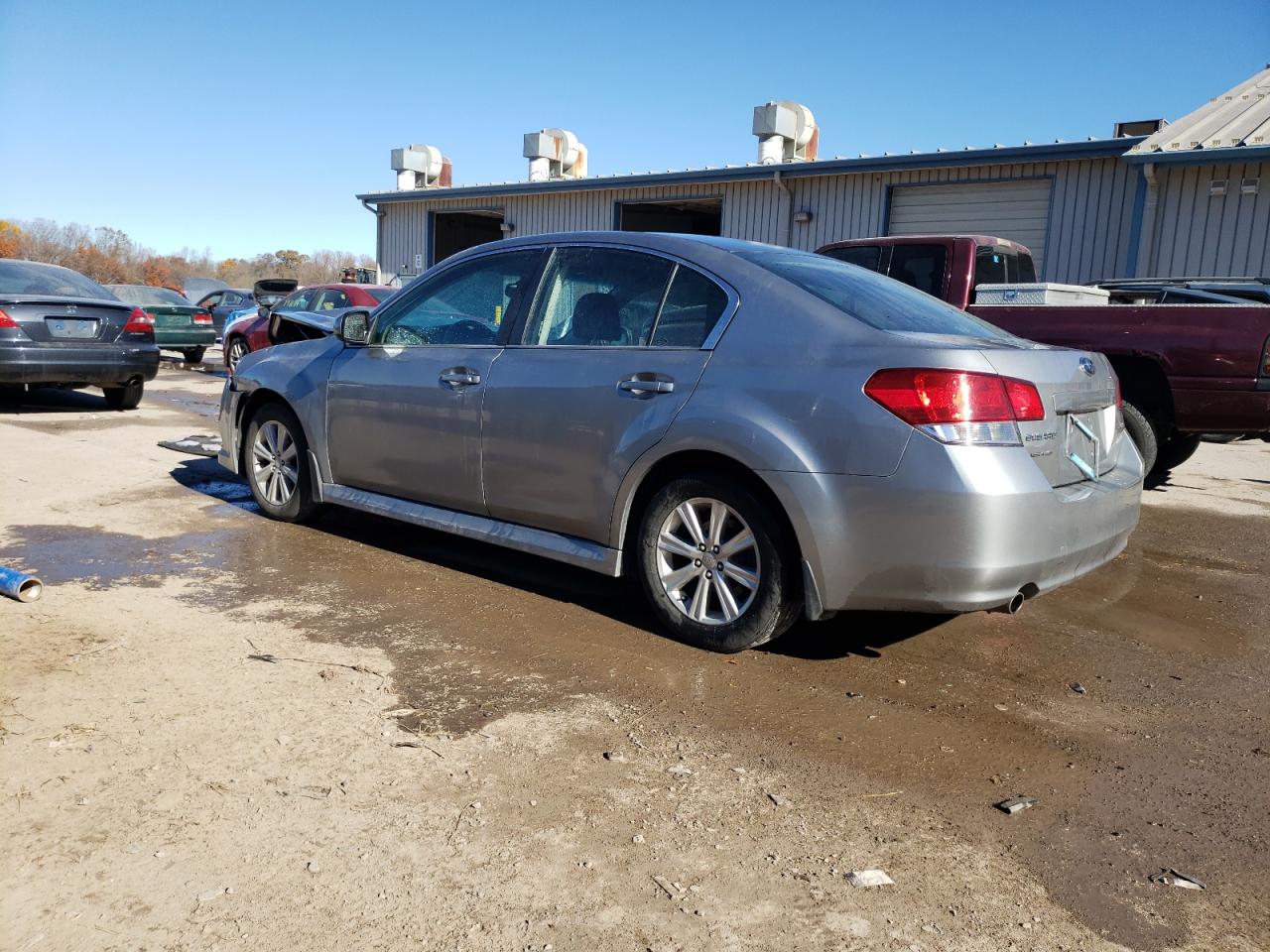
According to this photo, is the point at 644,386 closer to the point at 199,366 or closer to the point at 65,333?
the point at 65,333

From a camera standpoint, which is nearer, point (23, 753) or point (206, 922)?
point (206, 922)

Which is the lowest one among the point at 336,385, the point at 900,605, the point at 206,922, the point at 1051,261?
Answer: the point at 206,922

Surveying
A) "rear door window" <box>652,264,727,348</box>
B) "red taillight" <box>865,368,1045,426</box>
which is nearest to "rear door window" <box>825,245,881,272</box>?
"rear door window" <box>652,264,727,348</box>

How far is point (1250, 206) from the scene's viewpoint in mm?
14094

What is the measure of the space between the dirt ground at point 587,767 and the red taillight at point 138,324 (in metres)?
6.42

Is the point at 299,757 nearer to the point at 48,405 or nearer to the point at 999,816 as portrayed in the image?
the point at 999,816

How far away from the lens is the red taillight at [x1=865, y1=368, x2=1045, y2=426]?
361 centimetres

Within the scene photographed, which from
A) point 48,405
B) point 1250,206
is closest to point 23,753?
point 48,405

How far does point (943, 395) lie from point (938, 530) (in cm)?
46

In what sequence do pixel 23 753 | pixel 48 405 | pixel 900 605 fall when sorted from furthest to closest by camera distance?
pixel 48 405, pixel 900 605, pixel 23 753

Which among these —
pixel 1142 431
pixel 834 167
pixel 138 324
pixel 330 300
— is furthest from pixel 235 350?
pixel 1142 431

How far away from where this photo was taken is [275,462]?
626 cm

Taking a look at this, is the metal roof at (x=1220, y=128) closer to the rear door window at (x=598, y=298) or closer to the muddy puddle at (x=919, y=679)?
the muddy puddle at (x=919, y=679)

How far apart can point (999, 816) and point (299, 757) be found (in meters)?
2.01
